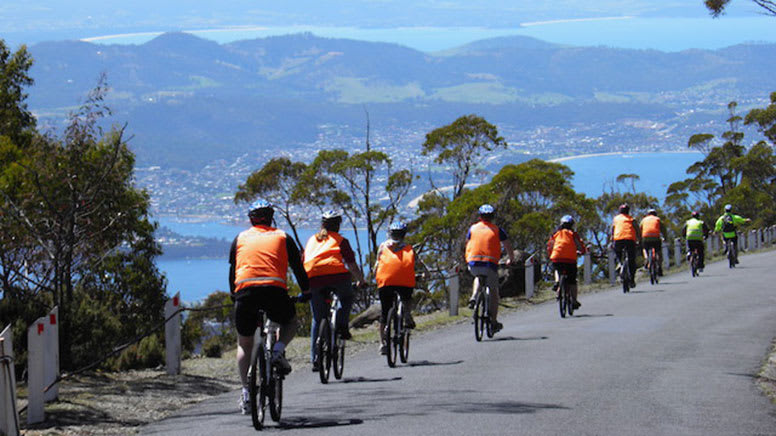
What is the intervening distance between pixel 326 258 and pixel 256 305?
2689 millimetres

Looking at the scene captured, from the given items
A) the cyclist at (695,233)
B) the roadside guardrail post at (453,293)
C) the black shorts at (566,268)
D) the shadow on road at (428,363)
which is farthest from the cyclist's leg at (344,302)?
the cyclist at (695,233)

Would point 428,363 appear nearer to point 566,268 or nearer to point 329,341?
point 329,341

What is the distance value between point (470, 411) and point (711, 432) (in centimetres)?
202

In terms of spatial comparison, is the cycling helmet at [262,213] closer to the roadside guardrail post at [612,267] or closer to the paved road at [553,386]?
the paved road at [553,386]

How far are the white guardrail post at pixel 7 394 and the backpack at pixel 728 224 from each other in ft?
79.4

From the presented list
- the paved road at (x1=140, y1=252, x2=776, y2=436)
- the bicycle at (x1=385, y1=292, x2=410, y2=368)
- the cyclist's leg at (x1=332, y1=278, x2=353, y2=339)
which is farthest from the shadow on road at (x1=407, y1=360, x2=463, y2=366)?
the cyclist's leg at (x1=332, y1=278, x2=353, y2=339)

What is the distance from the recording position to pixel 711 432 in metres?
8.55

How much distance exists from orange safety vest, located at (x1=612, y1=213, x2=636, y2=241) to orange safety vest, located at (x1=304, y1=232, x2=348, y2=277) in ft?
43.6

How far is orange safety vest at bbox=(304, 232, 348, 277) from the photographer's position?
1152 cm

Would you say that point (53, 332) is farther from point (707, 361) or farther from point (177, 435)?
point (707, 361)

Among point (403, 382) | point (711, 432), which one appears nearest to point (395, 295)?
point (403, 382)

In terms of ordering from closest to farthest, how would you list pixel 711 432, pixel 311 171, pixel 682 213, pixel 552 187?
pixel 711 432 → pixel 552 187 → pixel 311 171 → pixel 682 213

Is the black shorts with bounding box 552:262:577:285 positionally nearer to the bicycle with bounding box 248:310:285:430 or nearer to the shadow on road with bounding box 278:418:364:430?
the shadow on road with bounding box 278:418:364:430

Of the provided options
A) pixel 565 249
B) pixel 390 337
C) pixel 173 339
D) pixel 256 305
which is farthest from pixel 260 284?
pixel 565 249
